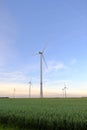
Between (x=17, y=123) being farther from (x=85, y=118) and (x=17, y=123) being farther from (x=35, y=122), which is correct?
(x=85, y=118)

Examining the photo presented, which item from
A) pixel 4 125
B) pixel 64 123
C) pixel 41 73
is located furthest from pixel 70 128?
pixel 41 73

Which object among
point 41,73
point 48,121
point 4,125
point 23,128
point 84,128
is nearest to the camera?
point 84,128

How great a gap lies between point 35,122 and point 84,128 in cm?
379

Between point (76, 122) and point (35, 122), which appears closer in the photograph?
point (76, 122)

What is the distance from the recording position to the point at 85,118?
61.0 ft

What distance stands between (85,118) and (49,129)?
248cm

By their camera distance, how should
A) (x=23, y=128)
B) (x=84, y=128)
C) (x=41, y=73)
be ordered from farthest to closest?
(x=41, y=73) < (x=23, y=128) < (x=84, y=128)

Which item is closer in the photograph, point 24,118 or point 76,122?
point 76,122

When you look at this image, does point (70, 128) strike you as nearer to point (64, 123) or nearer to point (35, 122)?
point (64, 123)

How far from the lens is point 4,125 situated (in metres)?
22.0

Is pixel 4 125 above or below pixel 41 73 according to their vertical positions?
below

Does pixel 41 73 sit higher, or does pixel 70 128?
pixel 41 73

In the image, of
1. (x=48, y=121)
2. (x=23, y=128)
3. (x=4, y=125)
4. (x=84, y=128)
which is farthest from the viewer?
(x=4, y=125)

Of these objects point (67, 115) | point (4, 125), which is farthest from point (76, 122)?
point (4, 125)
